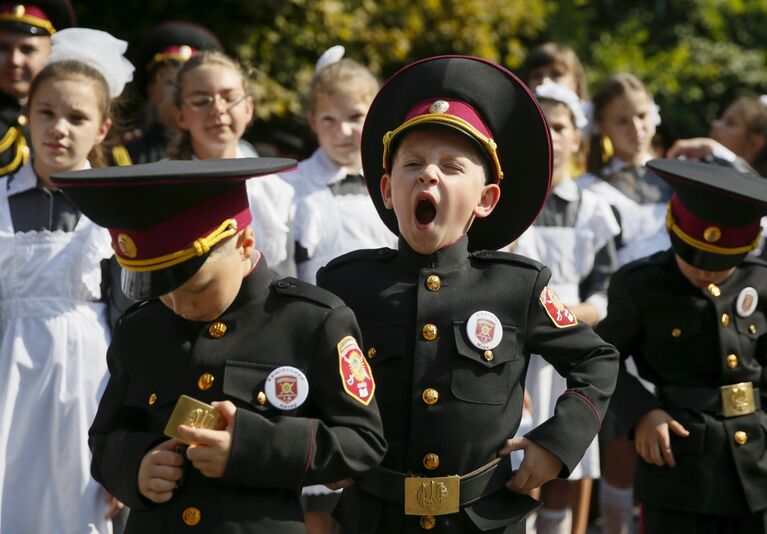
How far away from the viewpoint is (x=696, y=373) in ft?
16.1

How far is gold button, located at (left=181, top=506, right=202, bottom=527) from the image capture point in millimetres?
3297

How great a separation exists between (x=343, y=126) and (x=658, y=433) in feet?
7.32

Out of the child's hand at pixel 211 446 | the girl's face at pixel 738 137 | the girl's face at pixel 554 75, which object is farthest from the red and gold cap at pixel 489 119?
the girl's face at pixel 738 137

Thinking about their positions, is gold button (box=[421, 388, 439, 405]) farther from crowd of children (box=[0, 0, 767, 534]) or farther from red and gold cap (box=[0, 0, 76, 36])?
red and gold cap (box=[0, 0, 76, 36])

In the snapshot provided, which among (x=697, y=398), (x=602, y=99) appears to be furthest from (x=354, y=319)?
(x=602, y=99)

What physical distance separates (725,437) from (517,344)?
4.73ft

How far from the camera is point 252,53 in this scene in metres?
11.1

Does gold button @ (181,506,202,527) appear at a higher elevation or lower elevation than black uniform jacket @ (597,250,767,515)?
lower

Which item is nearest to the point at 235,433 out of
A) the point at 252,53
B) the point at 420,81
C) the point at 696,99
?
the point at 420,81

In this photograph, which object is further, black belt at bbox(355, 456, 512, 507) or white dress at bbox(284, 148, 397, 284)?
white dress at bbox(284, 148, 397, 284)

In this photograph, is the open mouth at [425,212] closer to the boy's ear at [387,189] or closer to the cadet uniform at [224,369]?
the boy's ear at [387,189]

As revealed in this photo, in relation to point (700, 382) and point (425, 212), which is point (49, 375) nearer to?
point (425, 212)

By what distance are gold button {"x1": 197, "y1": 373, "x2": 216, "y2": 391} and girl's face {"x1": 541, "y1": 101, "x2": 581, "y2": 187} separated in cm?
333

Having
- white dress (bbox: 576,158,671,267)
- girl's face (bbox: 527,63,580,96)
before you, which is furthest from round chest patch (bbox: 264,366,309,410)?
girl's face (bbox: 527,63,580,96)
